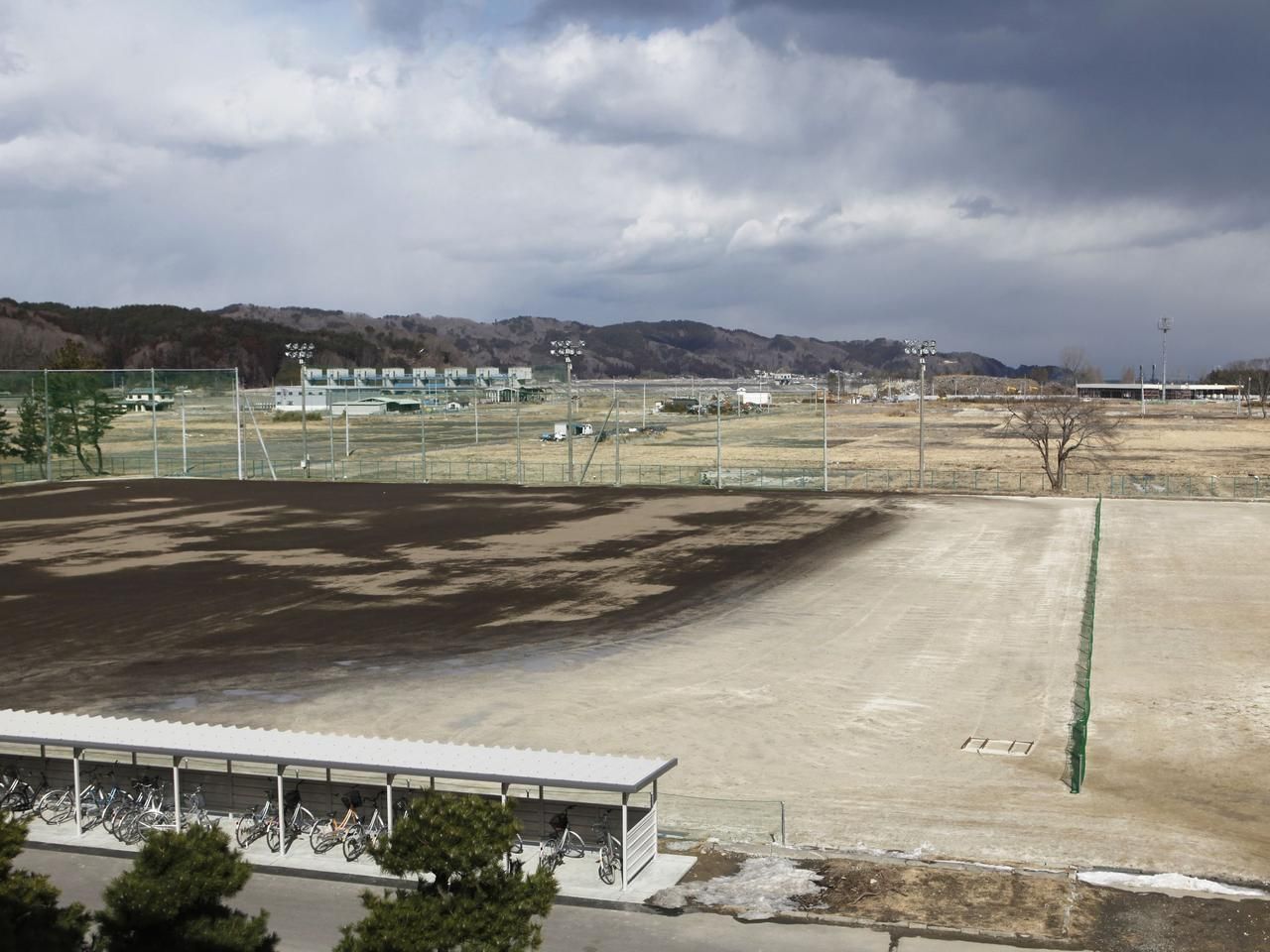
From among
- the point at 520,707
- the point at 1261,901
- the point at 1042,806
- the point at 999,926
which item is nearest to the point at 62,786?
the point at 520,707

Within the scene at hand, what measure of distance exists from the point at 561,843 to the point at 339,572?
83.3 feet

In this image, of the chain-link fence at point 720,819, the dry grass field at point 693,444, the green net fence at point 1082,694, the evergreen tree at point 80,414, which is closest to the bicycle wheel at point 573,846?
the chain-link fence at point 720,819

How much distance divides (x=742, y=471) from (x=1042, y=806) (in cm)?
4994

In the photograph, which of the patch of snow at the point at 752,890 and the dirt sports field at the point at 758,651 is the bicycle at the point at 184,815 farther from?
the patch of snow at the point at 752,890

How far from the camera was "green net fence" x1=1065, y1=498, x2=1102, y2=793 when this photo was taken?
1934cm

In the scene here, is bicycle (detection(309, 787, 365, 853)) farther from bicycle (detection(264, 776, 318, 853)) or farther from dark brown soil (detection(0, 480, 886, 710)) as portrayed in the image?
dark brown soil (detection(0, 480, 886, 710))

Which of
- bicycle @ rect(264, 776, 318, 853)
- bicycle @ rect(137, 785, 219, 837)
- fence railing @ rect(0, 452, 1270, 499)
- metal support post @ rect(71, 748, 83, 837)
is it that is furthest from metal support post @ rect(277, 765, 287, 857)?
fence railing @ rect(0, 452, 1270, 499)

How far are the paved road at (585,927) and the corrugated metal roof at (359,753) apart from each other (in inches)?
55.8

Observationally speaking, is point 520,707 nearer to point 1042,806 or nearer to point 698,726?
Answer: point 698,726

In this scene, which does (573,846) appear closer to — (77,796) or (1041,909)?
(1041,909)

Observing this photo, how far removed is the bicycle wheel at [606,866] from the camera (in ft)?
49.5

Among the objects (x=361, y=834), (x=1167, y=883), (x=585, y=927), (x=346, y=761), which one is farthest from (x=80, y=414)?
(x=1167, y=883)

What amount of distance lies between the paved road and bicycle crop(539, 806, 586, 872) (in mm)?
949

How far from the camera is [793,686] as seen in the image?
25.6 meters
